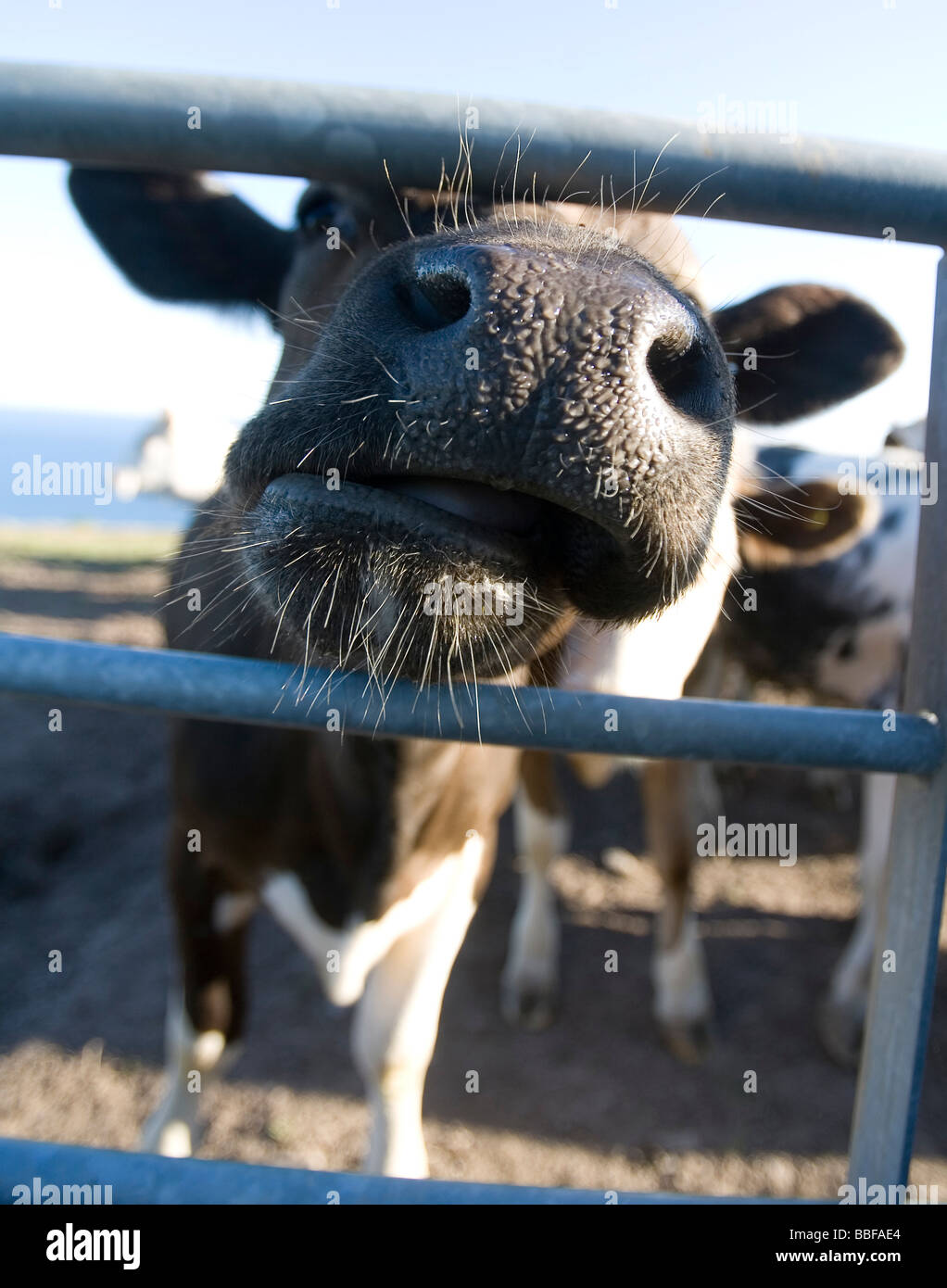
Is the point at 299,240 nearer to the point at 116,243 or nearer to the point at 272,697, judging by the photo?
the point at 116,243

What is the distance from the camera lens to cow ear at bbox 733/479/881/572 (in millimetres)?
2059

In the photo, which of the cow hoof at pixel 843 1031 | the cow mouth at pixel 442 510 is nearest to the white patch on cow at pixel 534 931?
the cow hoof at pixel 843 1031

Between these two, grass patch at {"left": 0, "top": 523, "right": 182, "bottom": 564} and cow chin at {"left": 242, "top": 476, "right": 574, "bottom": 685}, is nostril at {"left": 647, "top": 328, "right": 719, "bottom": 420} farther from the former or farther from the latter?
grass patch at {"left": 0, "top": 523, "right": 182, "bottom": 564}

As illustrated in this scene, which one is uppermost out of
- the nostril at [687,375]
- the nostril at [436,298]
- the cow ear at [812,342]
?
the cow ear at [812,342]

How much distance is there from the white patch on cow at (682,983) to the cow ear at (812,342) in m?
2.24

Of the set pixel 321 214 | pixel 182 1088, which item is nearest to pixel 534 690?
pixel 321 214

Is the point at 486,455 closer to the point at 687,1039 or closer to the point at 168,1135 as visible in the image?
the point at 168,1135

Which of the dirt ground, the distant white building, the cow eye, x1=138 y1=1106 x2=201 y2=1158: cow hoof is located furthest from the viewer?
the distant white building

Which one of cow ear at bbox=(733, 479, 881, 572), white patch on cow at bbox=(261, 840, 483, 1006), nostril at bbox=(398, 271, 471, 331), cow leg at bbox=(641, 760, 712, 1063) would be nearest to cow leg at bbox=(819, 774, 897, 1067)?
cow leg at bbox=(641, 760, 712, 1063)

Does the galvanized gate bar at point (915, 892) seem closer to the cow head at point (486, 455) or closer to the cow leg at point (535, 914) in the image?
the cow head at point (486, 455)

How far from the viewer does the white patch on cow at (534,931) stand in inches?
130

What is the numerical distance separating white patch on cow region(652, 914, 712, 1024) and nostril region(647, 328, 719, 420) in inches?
114

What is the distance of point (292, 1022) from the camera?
3168mm
